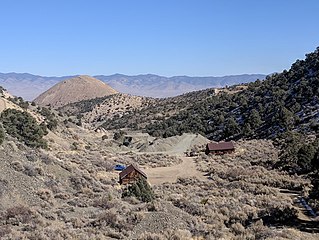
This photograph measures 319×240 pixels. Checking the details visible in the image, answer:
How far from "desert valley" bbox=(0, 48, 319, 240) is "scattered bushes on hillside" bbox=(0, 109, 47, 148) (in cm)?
10

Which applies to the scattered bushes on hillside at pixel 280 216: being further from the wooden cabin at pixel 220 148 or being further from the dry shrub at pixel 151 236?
the wooden cabin at pixel 220 148

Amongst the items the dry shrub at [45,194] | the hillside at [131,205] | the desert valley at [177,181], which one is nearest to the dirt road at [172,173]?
the desert valley at [177,181]

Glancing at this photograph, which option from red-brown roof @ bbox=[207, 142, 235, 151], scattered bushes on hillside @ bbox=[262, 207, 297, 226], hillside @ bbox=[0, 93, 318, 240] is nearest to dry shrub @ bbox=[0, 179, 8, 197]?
hillside @ bbox=[0, 93, 318, 240]

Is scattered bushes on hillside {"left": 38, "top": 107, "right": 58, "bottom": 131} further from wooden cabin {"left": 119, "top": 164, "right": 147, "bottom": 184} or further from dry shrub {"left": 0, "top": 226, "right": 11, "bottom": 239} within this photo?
dry shrub {"left": 0, "top": 226, "right": 11, "bottom": 239}

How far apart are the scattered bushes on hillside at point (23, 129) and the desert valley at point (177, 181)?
0.10m

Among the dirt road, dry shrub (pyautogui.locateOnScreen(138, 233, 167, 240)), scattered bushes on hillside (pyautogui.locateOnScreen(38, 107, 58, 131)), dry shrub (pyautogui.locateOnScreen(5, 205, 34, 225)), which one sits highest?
scattered bushes on hillside (pyautogui.locateOnScreen(38, 107, 58, 131))

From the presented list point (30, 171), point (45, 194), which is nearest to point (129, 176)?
point (30, 171)

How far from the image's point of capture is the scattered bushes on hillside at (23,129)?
42.1m

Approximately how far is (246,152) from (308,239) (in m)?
38.2

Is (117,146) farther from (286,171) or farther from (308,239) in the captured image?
(308,239)

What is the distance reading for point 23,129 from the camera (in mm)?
43375

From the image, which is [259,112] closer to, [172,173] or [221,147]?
[221,147]

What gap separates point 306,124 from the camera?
6259cm

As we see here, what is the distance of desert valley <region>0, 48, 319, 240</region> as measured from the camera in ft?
62.3
